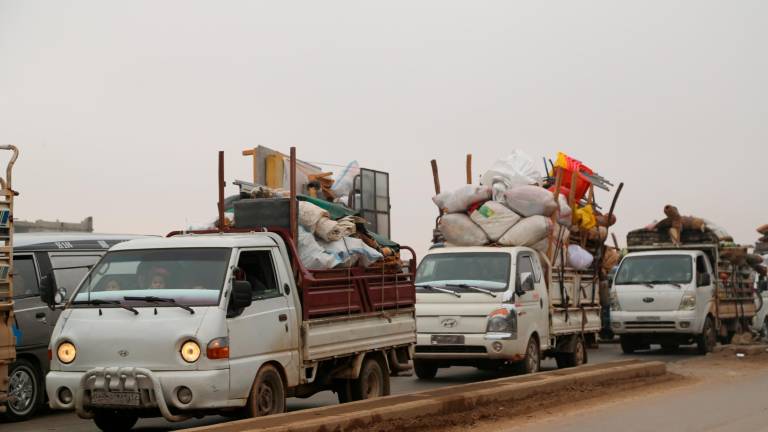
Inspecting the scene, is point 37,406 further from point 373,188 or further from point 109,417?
point 373,188

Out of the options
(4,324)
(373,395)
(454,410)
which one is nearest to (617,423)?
(454,410)

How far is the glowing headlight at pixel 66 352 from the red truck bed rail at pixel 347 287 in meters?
2.23

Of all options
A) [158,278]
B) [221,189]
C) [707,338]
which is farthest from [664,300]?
[158,278]

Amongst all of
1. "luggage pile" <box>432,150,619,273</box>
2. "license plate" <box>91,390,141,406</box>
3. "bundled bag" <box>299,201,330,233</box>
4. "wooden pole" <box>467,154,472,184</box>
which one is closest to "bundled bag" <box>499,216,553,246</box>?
"luggage pile" <box>432,150,619,273</box>

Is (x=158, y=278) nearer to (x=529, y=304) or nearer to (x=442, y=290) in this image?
(x=442, y=290)

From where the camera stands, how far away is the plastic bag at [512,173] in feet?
64.7

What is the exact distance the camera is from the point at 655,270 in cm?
2491

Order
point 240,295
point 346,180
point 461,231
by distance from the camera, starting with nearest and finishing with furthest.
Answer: point 240,295
point 346,180
point 461,231

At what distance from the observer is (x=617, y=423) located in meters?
11.6

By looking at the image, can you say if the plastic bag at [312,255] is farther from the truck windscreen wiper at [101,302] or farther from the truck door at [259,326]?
the truck windscreen wiper at [101,302]

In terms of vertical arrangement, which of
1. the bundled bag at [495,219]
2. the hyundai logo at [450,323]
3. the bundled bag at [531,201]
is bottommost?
the hyundai logo at [450,323]

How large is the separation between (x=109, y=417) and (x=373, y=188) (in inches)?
227

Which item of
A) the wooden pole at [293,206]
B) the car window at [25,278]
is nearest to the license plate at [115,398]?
the wooden pole at [293,206]

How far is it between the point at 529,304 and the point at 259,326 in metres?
7.42
